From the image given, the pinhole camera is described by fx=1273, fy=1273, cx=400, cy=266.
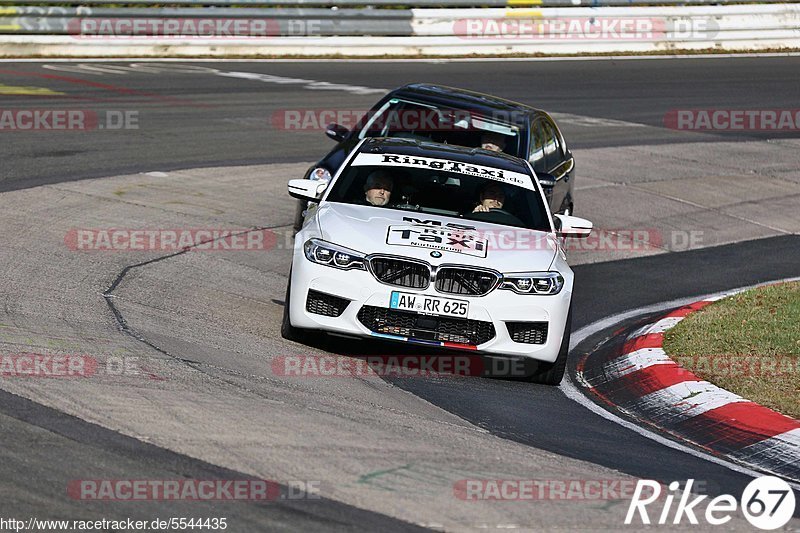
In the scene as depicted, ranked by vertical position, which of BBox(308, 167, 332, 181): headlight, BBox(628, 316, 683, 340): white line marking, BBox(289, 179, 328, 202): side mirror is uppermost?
BBox(289, 179, 328, 202): side mirror

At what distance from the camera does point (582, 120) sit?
21.2 m

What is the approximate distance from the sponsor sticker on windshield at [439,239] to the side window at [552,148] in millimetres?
4451

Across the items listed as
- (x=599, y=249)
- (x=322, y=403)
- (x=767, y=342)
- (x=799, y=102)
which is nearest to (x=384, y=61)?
(x=799, y=102)

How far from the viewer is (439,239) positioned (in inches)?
334

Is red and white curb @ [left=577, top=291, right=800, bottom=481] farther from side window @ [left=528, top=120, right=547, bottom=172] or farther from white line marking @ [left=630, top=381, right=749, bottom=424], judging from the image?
side window @ [left=528, top=120, right=547, bottom=172]

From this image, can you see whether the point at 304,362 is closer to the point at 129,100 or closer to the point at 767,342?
the point at 767,342

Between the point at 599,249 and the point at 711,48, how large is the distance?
60.1 ft

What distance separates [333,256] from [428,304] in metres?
0.72

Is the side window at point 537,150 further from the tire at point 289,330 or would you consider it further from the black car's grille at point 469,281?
the tire at point 289,330

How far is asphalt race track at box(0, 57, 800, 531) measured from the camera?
5.65 m

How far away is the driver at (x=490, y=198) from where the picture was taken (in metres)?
9.55

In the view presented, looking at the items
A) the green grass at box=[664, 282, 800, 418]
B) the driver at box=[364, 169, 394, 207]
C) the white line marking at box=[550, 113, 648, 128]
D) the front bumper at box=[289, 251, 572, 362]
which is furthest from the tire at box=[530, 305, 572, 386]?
the white line marking at box=[550, 113, 648, 128]

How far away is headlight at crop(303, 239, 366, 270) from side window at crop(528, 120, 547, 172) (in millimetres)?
4357

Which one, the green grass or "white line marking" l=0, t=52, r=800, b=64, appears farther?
"white line marking" l=0, t=52, r=800, b=64
